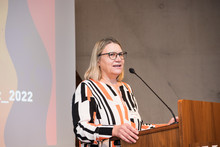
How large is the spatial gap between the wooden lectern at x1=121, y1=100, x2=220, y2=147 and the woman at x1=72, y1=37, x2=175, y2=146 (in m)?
0.09

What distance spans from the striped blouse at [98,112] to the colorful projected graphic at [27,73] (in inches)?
45.3

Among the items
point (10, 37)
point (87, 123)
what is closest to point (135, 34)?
point (10, 37)

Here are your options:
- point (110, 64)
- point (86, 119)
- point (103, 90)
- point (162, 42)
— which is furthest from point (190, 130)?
point (162, 42)

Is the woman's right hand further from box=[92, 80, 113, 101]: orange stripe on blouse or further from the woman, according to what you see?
box=[92, 80, 113, 101]: orange stripe on blouse

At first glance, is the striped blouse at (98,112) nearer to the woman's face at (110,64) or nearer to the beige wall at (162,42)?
the woman's face at (110,64)

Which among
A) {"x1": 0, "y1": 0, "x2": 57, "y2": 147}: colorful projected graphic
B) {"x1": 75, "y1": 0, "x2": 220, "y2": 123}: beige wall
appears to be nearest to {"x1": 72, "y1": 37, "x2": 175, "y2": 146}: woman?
{"x1": 0, "y1": 0, "x2": 57, "y2": 147}: colorful projected graphic

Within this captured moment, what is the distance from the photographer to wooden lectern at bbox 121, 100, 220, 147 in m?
1.27

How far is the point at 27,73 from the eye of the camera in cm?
301

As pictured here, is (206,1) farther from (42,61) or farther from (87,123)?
(87,123)

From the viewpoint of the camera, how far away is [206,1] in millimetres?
4719

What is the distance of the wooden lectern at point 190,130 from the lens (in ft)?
4.18

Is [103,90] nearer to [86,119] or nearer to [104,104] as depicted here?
[104,104]

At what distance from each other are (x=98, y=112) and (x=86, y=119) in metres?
0.11

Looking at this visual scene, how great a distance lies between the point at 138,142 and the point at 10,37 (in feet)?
6.37
